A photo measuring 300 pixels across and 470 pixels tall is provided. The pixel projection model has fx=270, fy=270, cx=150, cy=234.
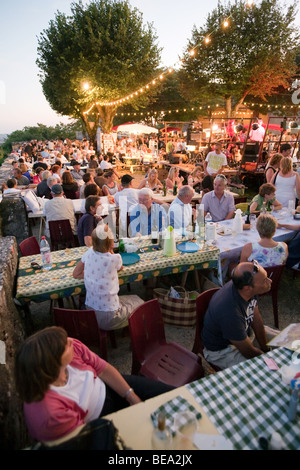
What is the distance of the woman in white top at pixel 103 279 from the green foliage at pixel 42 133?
130 feet

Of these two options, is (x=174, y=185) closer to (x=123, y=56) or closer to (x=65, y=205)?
(x=65, y=205)

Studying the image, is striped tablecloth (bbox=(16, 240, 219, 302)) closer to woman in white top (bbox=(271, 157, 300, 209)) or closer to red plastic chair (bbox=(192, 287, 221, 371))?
→ red plastic chair (bbox=(192, 287, 221, 371))

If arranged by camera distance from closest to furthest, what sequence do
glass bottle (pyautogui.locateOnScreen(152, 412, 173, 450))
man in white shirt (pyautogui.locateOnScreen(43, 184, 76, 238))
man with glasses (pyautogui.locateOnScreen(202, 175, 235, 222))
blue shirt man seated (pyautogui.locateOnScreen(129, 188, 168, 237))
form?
glass bottle (pyautogui.locateOnScreen(152, 412, 173, 450))
blue shirt man seated (pyautogui.locateOnScreen(129, 188, 168, 237))
man with glasses (pyautogui.locateOnScreen(202, 175, 235, 222))
man in white shirt (pyautogui.locateOnScreen(43, 184, 76, 238))

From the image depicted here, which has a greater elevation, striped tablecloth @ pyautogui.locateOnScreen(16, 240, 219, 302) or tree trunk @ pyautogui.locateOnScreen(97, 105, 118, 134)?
tree trunk @ pyautogui.locateOnScreen(97, 105, 118, 134)

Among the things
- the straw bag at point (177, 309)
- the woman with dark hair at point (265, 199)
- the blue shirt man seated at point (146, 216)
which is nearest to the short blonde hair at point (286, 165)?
the woman with dark hair at point (265, 199)

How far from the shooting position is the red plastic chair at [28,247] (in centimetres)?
391

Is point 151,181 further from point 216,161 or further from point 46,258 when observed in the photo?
point 46,258

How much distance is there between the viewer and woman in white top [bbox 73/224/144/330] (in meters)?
2.80

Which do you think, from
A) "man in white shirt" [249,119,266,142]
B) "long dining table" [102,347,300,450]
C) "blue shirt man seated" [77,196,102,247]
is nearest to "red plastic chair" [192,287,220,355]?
"long dining table" [102,347,300,450]

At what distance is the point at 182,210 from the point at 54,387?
355 centimetres

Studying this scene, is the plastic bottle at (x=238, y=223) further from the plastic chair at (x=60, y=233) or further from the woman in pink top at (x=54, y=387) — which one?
the woman in pink top at (x=54, y=387)

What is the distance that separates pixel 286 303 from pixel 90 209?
3.42m

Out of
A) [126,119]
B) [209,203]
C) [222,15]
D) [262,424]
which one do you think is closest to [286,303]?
[209,203]

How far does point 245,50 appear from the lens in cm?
2122
